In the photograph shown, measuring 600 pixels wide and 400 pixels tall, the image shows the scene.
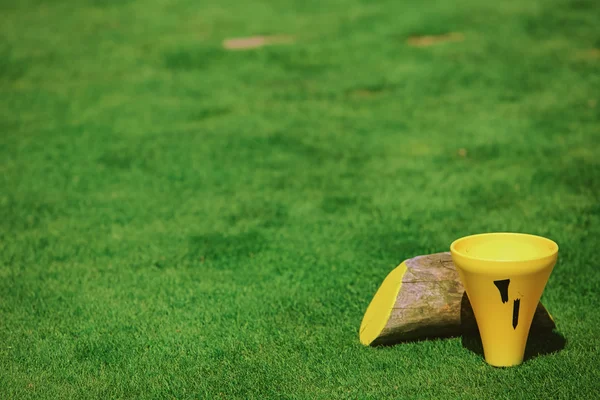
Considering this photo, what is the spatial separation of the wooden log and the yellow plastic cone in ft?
0.89

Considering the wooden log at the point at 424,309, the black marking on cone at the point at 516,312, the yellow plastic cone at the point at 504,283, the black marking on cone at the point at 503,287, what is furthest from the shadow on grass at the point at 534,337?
the black marking on cone at the point at 503,287

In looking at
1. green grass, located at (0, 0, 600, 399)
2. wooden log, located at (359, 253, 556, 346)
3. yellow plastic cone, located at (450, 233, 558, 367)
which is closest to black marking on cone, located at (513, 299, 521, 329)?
yellow plastic cone, located at (450, 233, 558, 367)

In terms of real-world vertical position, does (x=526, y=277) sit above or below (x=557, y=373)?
above

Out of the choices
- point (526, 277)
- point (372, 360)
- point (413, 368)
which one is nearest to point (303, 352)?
point (372, 360)

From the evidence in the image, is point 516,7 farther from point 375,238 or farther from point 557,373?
point 557,373

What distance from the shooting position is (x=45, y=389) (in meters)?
3.53

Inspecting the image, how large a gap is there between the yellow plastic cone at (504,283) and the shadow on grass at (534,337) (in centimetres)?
21

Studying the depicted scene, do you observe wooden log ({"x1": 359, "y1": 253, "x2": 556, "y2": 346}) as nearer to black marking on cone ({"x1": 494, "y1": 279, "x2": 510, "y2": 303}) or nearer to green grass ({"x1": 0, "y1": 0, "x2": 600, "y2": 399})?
green grass ({"x1": 0, "y1": 0, "x2": 600, "y2": 399})

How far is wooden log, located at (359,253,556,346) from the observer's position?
3742 mm

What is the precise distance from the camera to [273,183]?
6773 millimetres

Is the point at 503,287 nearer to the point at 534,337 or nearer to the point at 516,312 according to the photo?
the point at 516,312

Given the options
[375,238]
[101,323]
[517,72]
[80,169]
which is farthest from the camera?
[517,72]

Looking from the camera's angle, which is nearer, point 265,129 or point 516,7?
point 265,129

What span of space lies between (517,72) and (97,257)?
6.85 meters
